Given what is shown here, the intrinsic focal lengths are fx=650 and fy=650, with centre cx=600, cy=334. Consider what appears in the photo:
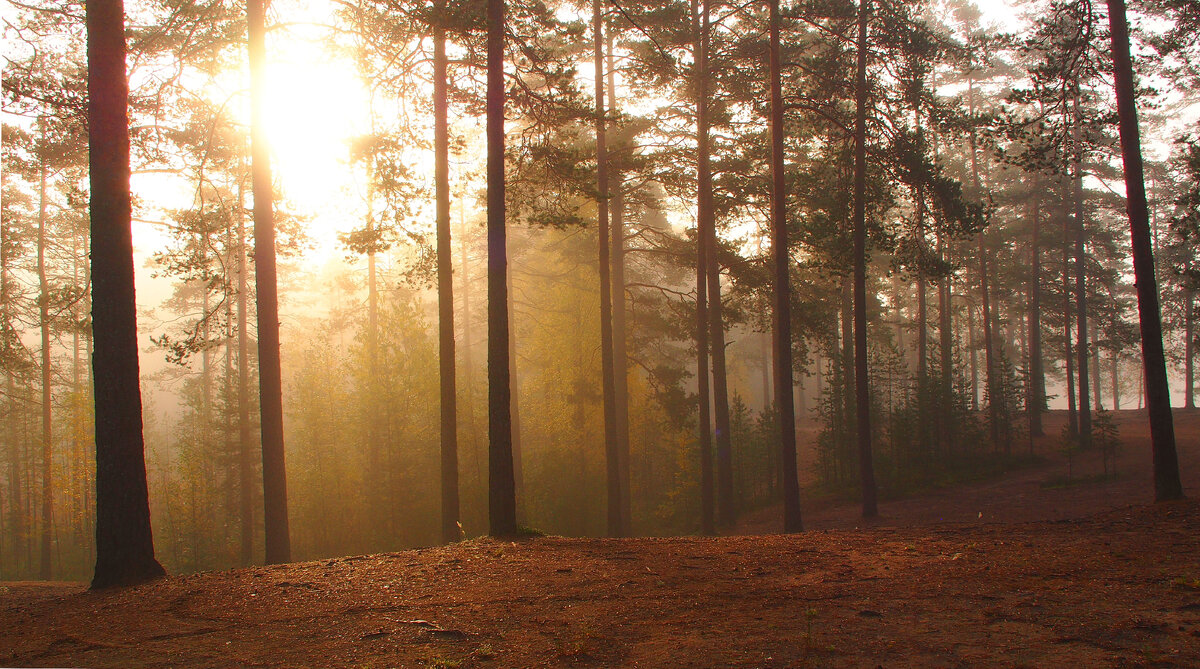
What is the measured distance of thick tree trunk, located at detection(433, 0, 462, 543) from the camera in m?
13.3

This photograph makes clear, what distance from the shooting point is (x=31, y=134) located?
46.6ft

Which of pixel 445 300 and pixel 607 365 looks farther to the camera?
pixel 607 365

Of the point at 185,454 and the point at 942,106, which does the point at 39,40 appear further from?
the point at 185,454

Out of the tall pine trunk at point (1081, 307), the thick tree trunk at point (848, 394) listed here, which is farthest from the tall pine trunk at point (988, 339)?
the thick tree trunk at point (848, 394)

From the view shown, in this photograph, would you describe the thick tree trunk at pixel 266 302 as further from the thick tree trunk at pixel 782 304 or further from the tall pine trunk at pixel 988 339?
the tall pine trunk at pixel 988 339

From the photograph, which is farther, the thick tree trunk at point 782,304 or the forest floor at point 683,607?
the thick tree trunk at point 782,304

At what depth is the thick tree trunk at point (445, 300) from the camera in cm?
1330

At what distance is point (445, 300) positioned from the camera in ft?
43.6

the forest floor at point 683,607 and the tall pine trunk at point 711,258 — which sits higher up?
the tall pine trunk at point 711,258

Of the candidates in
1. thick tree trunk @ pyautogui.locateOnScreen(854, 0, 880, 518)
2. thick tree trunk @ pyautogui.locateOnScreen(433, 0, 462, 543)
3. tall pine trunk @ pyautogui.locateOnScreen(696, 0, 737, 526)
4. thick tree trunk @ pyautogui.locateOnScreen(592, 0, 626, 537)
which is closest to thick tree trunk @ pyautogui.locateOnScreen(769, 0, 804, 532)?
tall pine trunk @ pyautogui.locateOnScreen(696, 0, 737, 526)

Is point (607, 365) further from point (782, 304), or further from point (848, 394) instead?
point (848, 394)

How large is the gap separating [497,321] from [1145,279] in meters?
10.6

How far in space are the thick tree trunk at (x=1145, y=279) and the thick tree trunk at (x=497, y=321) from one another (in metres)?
10.0

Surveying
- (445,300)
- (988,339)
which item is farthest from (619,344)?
(988,339)
